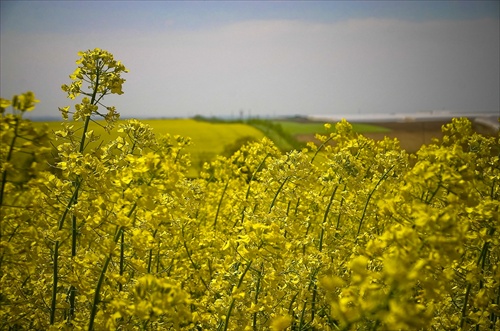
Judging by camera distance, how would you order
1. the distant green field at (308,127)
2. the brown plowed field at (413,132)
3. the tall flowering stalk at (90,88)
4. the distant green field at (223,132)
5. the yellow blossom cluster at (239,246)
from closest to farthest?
the yellow blossom cluster at (239,246) < the tall flowering stalk at (90,88) < the brown plowed field at (413,132) < the distant green field at (223,132) < the distant green field at (308,127)

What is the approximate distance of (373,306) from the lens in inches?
59.5

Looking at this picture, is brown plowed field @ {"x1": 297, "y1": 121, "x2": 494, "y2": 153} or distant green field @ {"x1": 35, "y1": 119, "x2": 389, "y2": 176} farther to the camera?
distant green field @ {"x1": 35, "y1": 119, "x2": 389, "y2": 176}

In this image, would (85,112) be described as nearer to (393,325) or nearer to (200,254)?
(200,254)

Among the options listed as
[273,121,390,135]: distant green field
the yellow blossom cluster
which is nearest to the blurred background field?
[273,121,390,135]: distant green field

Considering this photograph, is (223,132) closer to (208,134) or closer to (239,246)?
(208,134)

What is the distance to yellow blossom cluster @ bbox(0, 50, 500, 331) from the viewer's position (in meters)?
1.71

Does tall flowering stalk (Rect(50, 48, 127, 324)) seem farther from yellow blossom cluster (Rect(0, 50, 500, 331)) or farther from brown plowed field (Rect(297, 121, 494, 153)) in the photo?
brown plowed field (Rect(297, 121, 494, 153))

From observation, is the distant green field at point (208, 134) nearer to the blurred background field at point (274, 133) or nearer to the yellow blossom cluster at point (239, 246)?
the blurred background field at point (274, 133)

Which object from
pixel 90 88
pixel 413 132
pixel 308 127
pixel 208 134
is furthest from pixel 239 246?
pixel 208 134

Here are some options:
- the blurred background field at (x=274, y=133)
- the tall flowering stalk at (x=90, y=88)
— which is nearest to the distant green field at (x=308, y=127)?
the blurred background field at (x=274, y=133)

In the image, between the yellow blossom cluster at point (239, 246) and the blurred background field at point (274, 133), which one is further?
the blurred background field at point (274, 133)

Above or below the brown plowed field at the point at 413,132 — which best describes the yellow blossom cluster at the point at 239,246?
below

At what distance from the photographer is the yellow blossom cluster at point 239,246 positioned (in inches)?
67.2

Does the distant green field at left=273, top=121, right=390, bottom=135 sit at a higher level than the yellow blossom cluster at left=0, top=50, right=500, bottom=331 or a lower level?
higher
